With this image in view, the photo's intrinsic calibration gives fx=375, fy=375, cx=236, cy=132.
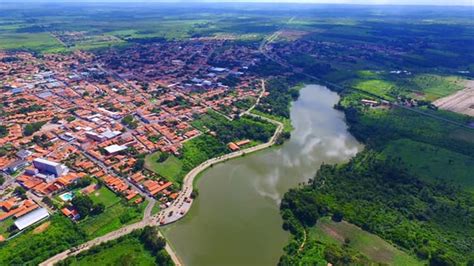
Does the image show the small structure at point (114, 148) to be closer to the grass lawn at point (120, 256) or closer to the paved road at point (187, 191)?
the paved road at point (187, 191)

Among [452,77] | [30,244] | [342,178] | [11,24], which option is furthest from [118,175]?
[11,24]

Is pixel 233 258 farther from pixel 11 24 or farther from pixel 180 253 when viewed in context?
pixel 11 24

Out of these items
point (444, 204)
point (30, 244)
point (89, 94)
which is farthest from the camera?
point (89, 94)

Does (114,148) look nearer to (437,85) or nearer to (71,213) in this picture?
(71,213)

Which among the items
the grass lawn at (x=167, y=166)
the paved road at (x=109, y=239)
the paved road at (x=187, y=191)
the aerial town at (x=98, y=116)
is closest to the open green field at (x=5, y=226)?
the aerial town at (x=98, y=116)

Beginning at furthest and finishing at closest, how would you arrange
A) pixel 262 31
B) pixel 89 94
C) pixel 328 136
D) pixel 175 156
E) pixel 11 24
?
1. pixel 11 24
2. pixel 262 31
3. pixel 89 94
4. pixel 328 136
5. pixel 175 156

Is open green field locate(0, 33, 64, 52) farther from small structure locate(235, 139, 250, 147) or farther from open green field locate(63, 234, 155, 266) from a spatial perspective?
open green field locate(63, 234, 155, 266)
